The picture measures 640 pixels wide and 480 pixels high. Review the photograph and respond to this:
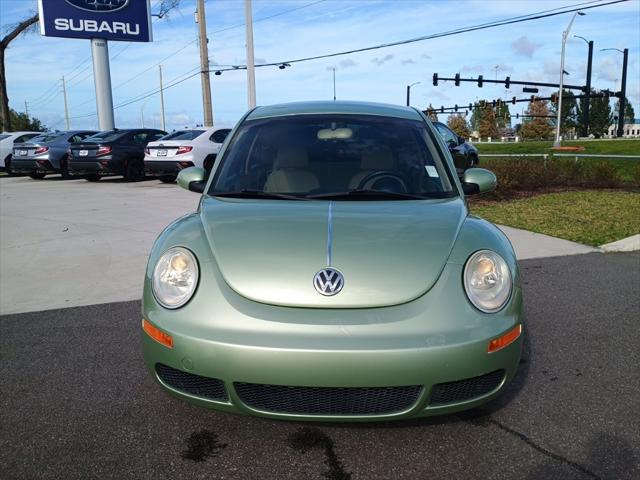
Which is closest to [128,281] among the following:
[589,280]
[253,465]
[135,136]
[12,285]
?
[12,285]

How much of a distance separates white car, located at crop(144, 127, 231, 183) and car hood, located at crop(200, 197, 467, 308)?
36.8 ft

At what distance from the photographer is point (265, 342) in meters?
2.17

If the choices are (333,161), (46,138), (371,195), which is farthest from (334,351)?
(46,138)

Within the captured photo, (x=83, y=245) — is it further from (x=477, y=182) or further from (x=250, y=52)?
(x=250, y=52)

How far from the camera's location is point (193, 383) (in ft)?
7.73

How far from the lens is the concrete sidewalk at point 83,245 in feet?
16.6

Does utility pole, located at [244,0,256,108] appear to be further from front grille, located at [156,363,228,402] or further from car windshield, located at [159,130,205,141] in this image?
front grille, located at [156,363,228,402]

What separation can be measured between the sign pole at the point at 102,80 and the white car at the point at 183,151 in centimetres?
1100

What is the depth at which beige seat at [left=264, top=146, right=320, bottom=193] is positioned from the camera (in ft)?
11.0

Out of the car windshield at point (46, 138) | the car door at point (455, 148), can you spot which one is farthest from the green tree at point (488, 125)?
the car windshield at point (46, 138)

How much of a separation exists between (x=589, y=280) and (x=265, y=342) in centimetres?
433

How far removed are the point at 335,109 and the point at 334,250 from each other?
1.81 metres

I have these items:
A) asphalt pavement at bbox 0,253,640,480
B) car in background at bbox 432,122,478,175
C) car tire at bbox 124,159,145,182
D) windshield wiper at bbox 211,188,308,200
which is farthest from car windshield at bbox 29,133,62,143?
windshield wiper at bbox 211,188,308,200

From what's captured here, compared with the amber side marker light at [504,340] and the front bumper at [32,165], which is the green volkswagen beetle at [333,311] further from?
the front bumper at [32,165]
